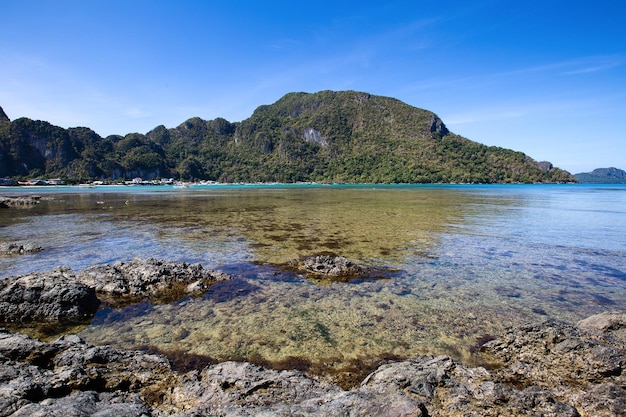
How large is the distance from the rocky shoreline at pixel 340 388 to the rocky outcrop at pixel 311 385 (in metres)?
0.02

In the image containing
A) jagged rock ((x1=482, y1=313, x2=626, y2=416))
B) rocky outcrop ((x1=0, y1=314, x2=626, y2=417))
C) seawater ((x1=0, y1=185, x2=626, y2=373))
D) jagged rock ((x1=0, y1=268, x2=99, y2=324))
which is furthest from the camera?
jagged rock ((x1=0, y1=268, x2=99, y2=324))

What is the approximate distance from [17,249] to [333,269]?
1481cm

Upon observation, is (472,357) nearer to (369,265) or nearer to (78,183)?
(369,265)

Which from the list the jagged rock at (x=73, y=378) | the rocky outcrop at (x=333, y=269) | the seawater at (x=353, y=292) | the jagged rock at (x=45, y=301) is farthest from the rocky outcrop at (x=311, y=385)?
the rocky outcrop at (x=333, y=269)

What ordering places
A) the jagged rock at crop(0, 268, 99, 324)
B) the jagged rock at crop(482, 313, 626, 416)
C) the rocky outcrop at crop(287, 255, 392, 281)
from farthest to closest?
the rocky outcrop at crop(287, 255, 392, 281)
the jagged rock at crop(0, 268, 99, 324)
the jagged rock at crop(482, 313, 626, 416)

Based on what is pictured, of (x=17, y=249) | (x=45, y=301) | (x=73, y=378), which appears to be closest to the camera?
(x=73, y=378)

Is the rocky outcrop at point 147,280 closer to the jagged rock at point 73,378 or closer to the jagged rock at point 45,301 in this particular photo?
the jagged rock at point 45,301

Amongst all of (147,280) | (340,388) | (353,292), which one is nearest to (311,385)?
(340,388)

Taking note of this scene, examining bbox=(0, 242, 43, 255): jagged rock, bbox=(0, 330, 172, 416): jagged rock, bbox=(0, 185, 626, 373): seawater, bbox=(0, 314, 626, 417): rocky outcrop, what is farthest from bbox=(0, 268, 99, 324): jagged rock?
bbox=(0, 242, 43, 255): jagged rock

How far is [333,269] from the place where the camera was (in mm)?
11281

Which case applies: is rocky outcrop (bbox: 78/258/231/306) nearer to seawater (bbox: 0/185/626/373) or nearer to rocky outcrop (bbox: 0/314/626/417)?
seawater (bbox: 0/185/626/373)

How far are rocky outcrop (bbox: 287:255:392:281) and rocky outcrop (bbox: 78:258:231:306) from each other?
289 centimetres

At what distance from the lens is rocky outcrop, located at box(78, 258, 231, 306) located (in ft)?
30.4

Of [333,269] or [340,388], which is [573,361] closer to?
[340,388]
